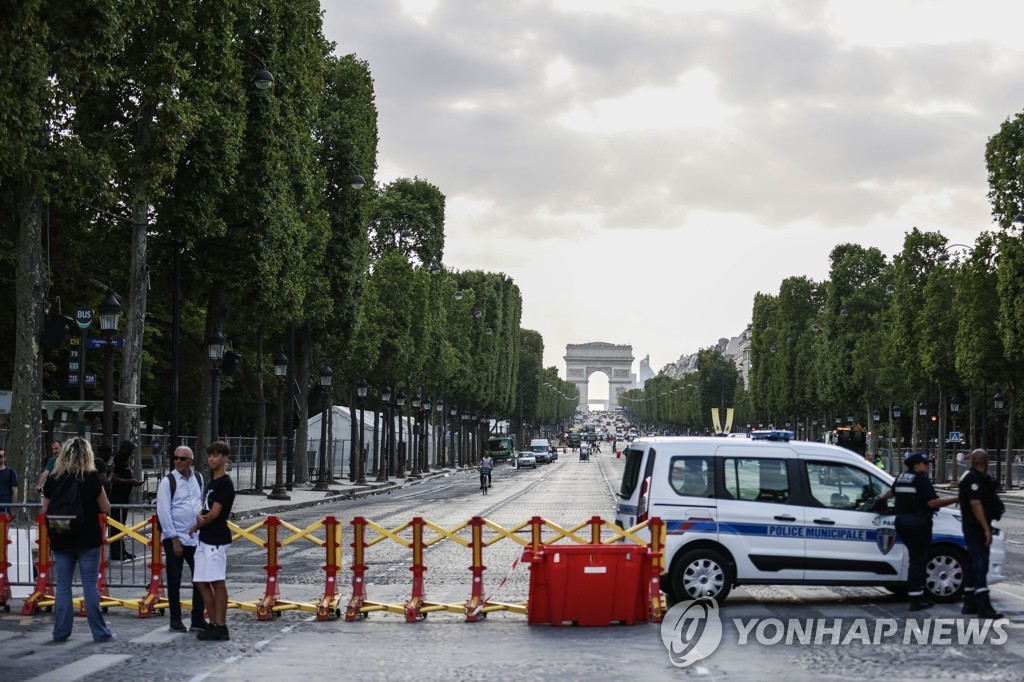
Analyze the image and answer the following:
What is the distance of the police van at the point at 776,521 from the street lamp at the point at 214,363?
877 inches

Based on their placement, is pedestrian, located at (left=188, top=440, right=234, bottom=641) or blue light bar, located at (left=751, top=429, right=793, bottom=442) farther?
blue light bar, located at (left=751, top=429, right=793, bottom=442)

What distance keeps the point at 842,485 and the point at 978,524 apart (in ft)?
5.87

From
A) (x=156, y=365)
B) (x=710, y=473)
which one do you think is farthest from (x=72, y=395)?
(x=710, y=473)

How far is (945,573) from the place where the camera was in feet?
51.9

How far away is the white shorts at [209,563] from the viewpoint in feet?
42.4

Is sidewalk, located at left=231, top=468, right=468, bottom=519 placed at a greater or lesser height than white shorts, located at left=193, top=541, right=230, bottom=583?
lesser

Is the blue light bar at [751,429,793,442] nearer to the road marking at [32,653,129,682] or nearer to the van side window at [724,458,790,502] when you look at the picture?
the van side window at [724,458,790,502]

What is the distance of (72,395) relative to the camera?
56531 mm

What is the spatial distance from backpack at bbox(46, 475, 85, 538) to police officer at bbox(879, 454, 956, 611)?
845cm

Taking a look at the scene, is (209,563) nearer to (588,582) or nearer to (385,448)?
(588,582)

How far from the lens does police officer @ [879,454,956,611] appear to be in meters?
15.2

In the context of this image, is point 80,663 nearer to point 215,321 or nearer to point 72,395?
point 215,321

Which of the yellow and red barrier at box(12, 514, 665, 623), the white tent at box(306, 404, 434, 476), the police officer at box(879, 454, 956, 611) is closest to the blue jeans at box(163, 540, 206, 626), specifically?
the yellow and red barrier at box(12, 514, 665, 623)

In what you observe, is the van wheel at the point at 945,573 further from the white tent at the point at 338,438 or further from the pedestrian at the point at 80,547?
the white tent at the point at 338,438
